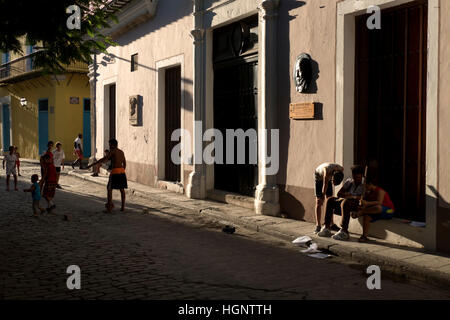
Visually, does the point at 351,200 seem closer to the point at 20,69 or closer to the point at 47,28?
the point at 47,28

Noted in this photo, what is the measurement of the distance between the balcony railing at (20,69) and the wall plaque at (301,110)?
18.3m

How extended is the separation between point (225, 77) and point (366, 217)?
5.72 metres

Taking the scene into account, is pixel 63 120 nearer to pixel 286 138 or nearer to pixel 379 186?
pixel 286 138

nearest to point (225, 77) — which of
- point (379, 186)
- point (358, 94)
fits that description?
point (358, 94)

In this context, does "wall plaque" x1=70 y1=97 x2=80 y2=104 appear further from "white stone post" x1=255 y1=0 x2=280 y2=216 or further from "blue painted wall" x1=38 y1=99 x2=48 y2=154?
"white stone post" x1=255 y1=0 x2=280 y2=216

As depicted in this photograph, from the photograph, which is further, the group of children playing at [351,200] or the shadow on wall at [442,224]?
the group of children playing at [351,200]

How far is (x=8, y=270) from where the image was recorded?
5.99m

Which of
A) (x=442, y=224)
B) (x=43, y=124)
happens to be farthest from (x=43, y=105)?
(x=442, y=224)

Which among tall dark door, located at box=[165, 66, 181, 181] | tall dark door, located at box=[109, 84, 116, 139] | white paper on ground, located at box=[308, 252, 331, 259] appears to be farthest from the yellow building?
white paper on ground, located at box=[308, 252, 331, 259]

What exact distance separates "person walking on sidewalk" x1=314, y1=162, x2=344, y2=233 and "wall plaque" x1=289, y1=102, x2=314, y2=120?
1.16 metres

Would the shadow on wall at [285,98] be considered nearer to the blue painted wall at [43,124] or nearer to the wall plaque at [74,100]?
the wall plaque at [74,100]

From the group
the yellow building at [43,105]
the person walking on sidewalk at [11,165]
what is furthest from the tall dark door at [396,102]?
the yellow building at [43,105]

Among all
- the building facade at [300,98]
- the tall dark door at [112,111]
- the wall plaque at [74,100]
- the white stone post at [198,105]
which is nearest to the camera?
the building facade at [300,98]

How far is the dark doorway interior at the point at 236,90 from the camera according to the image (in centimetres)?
1112
